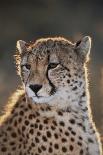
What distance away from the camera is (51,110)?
930 cm

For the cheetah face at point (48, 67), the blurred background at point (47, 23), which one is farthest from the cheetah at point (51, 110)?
the blurred background at point (47, 23)

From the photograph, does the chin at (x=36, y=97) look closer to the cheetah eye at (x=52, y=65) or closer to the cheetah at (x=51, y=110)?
the cheetah at (x=51, y=110)

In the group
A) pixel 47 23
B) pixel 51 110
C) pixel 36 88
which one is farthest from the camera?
pixel 47 23

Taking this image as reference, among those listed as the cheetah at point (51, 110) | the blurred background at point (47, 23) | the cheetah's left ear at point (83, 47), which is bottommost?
the cheetah at point (51, 110)

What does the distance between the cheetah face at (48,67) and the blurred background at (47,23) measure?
22.5 ft

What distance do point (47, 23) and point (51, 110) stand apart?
13.7 m

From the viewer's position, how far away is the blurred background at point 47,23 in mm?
18703

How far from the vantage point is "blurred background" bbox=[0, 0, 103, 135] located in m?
18.7

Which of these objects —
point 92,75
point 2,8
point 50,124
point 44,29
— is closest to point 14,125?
point 50,124

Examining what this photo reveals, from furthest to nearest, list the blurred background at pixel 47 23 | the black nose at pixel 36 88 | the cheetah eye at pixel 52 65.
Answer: the blurred background at pixel 47 23, the cheetah eye at pixel 52 65, the black nose at pixel 36 88

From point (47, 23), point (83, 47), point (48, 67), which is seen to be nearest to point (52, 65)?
point (48, 67)

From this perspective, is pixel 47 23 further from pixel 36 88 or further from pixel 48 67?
pixel 36 88

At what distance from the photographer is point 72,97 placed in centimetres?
923

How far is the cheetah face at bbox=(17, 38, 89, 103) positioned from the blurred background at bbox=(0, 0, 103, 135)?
6849 mm
